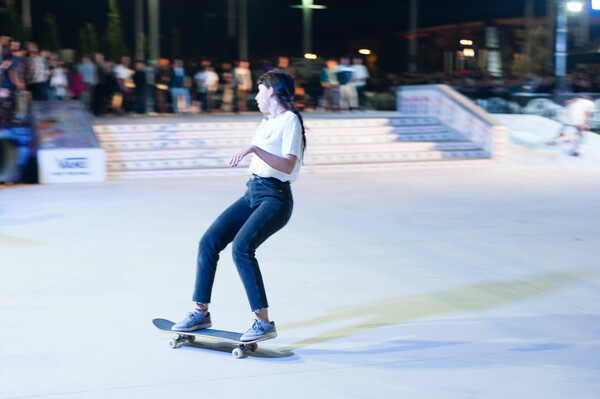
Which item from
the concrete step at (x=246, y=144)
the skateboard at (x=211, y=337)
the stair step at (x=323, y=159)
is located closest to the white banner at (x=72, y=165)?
the concrete step at (x=246, y=144)

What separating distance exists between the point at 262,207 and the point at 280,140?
389 mm

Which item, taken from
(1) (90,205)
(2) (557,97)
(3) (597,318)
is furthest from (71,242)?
(2) (557,97)

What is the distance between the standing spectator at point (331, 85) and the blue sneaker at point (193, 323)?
55.6 ft

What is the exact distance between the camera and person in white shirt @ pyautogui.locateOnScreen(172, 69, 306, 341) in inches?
158

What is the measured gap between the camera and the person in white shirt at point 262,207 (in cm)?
402

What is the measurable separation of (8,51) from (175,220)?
28.4ft

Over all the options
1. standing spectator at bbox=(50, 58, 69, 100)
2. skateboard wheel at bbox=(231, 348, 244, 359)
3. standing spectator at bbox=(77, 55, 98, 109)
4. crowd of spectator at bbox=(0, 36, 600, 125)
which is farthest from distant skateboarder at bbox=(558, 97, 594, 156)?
skateboard wheel at bbox=(231, 348, 244, 359)

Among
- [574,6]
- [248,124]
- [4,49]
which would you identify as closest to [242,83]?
[248,124]

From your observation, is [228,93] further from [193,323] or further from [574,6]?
[193,323]

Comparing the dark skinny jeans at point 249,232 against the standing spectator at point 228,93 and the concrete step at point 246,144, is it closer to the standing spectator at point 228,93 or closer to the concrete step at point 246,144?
the concrete step at point 246,144

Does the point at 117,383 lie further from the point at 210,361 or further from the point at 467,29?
the point at 467,29

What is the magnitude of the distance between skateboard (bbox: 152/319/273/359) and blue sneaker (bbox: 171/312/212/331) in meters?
0.02

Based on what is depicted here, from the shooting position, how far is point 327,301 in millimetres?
5344

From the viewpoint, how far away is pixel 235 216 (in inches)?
165
